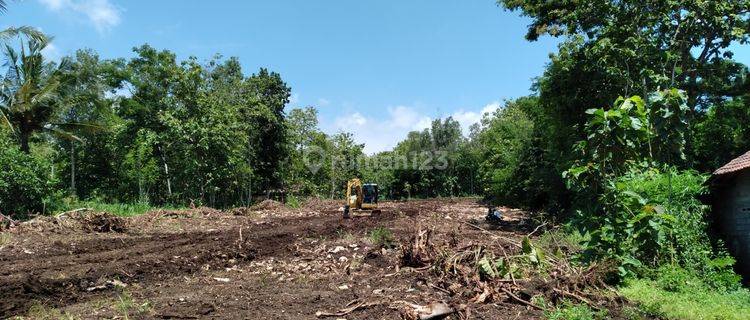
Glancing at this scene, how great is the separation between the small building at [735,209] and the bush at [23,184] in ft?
65.7

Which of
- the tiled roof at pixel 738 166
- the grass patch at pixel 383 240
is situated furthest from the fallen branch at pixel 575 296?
the tiled roof at pixel 738 166

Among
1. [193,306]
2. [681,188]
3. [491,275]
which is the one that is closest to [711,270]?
[681,188]

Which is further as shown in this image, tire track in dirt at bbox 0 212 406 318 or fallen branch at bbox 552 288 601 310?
tire track in dirt at bbox 0 212 406 318

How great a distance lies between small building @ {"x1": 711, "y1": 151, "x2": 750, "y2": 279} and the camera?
10742mm

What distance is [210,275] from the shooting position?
9344 millimetres

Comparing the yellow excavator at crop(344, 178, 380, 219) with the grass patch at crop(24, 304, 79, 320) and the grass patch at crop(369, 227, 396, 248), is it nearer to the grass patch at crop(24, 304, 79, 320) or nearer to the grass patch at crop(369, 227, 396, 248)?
the grass patch at crop(369, 227, 396, 248)

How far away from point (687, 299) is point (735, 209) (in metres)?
5.08

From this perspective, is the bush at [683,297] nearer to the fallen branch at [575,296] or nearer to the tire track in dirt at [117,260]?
the fallen branch at [575,296]

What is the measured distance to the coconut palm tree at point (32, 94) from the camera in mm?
20186

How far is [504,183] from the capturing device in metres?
23.1

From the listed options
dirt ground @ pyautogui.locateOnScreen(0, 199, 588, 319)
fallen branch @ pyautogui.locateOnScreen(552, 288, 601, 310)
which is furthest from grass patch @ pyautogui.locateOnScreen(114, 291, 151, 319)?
A: fallen branch @ pyautogui.locateOnScreen(552, 288, 601, 310)

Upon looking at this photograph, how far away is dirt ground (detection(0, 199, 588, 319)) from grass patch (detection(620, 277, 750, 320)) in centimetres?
169

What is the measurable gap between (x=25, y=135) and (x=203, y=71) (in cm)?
914

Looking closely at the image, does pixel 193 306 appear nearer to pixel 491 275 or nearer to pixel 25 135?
pixel 491 275
